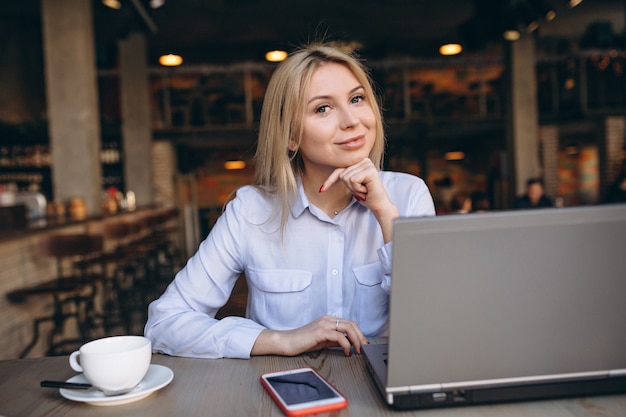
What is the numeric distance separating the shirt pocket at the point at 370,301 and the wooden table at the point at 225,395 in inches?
11.9

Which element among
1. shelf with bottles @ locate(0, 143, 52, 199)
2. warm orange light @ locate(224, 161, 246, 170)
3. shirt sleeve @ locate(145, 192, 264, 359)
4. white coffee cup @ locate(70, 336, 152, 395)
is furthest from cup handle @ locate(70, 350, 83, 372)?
warm orange light @ locate(224, 161, 246, 170)

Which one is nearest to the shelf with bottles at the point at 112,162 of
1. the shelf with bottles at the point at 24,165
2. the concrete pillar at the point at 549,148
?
the shelf with bottles at the point at 24,165

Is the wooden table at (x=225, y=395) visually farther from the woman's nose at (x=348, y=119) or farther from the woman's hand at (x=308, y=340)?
the woman's nose at (x=348, y=119)

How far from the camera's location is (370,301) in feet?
4.67

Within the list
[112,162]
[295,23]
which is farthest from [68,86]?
[295,23]

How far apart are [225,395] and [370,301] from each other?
1.97 feet

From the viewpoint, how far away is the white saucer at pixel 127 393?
0.87m

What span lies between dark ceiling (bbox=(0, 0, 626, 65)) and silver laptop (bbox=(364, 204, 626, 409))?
25.4 ft

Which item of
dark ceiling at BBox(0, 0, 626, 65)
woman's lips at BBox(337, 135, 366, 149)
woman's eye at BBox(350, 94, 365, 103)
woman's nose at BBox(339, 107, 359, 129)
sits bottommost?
woman's lips at BBox(337, 135, 366, 149)

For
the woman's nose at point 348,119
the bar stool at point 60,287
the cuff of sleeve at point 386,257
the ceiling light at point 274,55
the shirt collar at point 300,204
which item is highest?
the ceiling light at point 274,55

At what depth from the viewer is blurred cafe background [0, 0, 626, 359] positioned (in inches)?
216

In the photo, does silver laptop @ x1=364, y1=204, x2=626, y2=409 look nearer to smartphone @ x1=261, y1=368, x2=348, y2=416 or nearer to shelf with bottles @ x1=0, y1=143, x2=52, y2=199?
smartphone @ x1=261, y1=368, x2=348, y2=416

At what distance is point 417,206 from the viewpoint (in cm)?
153

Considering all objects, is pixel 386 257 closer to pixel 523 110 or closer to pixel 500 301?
pixel 500 301
